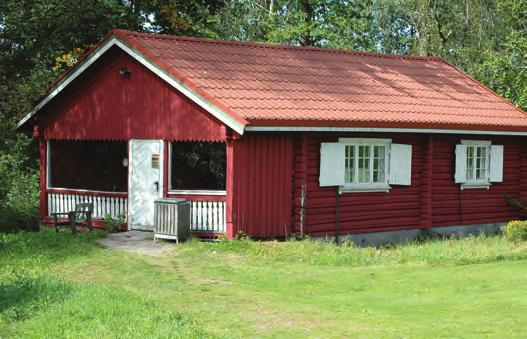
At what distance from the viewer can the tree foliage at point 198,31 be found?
25.2 m

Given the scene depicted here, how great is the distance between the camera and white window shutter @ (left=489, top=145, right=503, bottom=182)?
23.1m

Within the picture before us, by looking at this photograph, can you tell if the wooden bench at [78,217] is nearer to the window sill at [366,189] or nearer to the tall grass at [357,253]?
the tall grass at [357,253]

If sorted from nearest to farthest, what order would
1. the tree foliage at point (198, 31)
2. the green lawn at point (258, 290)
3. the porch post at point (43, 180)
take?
the green lawn at point (258, 290)
the porch post at point (43, 180)
the tree foliage at point (198, 31)

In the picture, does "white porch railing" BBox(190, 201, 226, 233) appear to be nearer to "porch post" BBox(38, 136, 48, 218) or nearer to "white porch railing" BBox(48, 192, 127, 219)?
"white porch railing" BBox(48, 192, 127, 219)

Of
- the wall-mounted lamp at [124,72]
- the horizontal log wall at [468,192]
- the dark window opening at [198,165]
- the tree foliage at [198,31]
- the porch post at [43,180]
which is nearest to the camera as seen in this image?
the wall-mounted lamp at [124,72]

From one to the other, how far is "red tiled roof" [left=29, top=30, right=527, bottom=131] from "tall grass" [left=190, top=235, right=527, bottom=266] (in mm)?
2535

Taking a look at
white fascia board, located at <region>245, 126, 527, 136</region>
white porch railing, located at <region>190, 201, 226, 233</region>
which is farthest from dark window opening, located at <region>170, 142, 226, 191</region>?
white fascia board, located at <region>245, 126, 527, 136</region>

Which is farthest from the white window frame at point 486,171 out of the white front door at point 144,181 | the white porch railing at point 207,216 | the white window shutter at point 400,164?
the white front door at point 144,181

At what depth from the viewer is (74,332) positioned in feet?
31.0

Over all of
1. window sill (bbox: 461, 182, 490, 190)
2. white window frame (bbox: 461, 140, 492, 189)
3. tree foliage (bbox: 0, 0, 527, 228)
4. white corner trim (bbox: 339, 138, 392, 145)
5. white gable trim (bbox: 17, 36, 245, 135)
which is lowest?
window sill (bbox: 461, 182, 490, 190)

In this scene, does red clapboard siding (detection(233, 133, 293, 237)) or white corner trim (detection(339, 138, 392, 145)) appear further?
white corner trim (detection(339, 138, 392, 145))

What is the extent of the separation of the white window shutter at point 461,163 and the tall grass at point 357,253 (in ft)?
15.0

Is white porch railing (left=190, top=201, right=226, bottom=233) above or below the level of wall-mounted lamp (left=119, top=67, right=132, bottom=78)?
below

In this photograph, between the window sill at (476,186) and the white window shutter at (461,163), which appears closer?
the white window shutter at (461,163)
